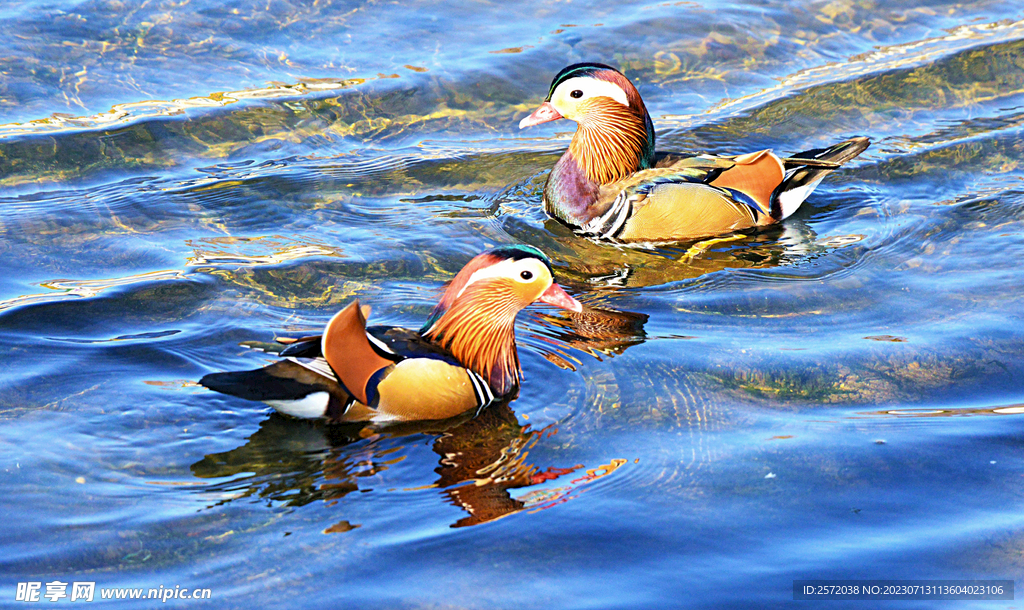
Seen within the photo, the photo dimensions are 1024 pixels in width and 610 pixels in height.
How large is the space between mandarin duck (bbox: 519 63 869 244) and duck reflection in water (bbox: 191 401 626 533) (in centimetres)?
319

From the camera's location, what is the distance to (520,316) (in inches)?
257

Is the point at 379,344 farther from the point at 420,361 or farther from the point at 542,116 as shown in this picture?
the point at 542,116

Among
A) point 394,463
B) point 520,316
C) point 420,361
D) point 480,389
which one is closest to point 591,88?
point 520,316

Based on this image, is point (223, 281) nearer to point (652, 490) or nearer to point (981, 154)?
point (652, 490)

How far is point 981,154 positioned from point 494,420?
246 inches

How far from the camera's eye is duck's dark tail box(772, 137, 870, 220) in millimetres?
8188

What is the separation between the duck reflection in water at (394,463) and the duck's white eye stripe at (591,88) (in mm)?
3961

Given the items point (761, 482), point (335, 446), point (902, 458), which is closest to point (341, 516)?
point (335, 446)

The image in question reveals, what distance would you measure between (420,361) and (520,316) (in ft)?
4.78

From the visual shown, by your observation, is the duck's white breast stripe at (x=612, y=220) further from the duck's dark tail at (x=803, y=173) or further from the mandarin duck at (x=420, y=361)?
the mandarin duck at (x=420, y=361)

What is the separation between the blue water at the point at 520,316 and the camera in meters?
4.27

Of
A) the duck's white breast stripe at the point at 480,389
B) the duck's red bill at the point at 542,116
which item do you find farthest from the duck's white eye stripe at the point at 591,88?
the duck's white breast stripe at the point at 480,389

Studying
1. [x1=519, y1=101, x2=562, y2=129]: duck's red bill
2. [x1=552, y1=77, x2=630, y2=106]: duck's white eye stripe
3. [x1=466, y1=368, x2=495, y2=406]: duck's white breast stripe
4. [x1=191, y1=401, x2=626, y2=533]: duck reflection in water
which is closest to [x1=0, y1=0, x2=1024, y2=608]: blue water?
[x1=191, y1=401, x2=626, y2=533]: duck reflection in water

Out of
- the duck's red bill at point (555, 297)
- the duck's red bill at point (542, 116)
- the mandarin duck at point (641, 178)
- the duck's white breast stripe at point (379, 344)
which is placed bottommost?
the duck's white breast stripe at point (379, 344)
